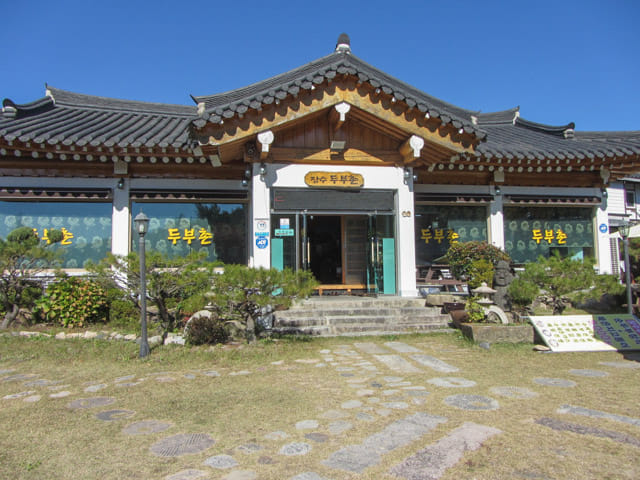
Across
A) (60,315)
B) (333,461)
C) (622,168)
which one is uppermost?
(622,168)

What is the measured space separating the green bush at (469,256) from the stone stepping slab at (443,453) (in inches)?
268

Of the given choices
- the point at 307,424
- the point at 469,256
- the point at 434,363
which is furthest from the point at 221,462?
the point at 469,256

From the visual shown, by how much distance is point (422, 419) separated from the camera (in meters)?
3.97

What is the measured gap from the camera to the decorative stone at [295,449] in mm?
3311

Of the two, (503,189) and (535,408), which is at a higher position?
(503,189)

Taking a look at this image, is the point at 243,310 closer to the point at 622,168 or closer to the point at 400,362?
the point at 400,362

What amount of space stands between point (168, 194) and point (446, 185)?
284 inches

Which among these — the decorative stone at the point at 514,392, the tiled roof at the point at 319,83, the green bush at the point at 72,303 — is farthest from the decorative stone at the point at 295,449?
A: the green bush at the point at 72,303

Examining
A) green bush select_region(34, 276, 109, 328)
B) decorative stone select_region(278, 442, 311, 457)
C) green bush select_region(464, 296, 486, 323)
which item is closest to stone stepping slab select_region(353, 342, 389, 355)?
green bush select_region(464, 296, 486, 323)

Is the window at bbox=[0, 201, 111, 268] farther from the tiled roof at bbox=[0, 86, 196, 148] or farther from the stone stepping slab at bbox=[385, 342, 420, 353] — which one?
the stone stepping slab at bbox=[385, 342, 420, 353]

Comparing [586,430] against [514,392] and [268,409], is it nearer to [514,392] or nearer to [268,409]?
[514,392]

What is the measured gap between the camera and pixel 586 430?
363 cm

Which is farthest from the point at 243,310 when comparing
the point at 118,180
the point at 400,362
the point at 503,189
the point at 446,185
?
the point at 503,189

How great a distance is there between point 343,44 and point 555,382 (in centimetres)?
1058
